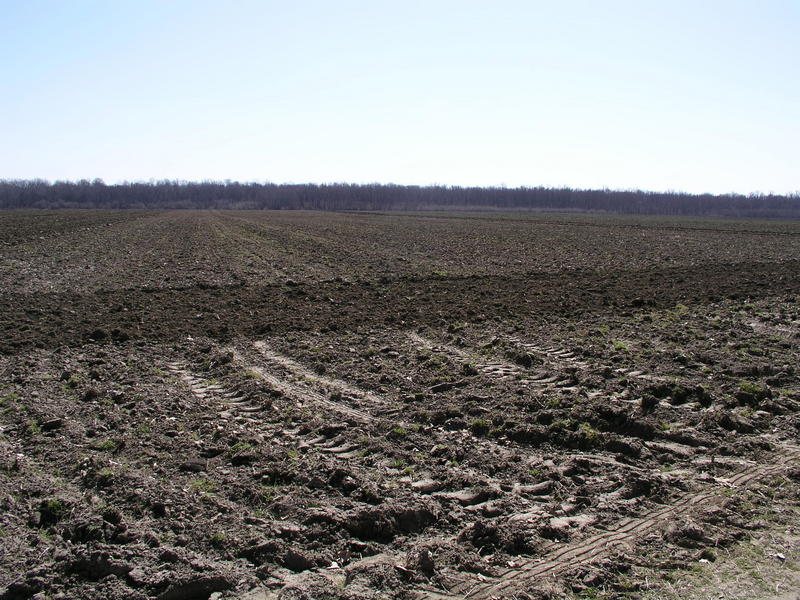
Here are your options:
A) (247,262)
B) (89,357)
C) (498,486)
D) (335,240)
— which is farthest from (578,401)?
(335,240)

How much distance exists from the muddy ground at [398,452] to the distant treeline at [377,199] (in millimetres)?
135290

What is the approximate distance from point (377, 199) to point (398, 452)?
6426 inches

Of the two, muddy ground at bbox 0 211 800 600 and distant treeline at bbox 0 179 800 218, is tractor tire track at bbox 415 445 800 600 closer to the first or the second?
muddy ground at bbox 0 211 800 600

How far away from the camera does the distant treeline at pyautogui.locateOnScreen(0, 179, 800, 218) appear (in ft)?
490

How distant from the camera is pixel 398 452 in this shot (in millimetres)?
5461

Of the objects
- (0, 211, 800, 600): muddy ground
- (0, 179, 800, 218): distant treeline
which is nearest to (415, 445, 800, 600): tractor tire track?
(0, 211, 800, 600): muddy ground

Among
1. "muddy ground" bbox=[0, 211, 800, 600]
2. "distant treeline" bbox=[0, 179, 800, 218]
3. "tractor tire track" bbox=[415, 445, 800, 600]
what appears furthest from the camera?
"distant treeline" bbox=[0, 179, 800, 218]

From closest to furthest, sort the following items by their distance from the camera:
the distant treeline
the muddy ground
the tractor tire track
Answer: the tractor tire track < the muddy ground < the distant treeline

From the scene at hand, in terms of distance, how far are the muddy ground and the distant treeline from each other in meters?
135

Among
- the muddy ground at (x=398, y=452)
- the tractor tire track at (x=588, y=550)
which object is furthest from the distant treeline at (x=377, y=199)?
the tractor tire track at (x=588, y=550)

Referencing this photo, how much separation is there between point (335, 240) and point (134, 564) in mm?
28929

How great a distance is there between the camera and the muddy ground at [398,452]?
12.3 ft

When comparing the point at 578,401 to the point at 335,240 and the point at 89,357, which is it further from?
the point at 335,240

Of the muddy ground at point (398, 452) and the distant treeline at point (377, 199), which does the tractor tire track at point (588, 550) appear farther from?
the distant treeline at point (377, 199)
